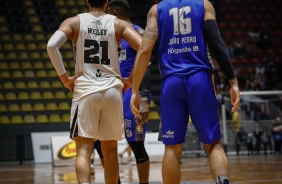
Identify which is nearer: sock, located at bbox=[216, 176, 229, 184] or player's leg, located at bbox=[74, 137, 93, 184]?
sock, located at bbox=[216, 176, 229, 184]

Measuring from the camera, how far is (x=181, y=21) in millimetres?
5527

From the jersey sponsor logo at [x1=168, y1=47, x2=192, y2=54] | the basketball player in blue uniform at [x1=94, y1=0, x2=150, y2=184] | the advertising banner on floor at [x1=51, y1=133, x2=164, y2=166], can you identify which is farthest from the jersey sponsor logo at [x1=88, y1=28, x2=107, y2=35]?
the advertising banner on floor at [x1=51, y1=133, x2=164, y2=166]

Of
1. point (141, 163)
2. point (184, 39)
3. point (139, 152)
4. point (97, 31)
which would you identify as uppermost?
point (97, 31)

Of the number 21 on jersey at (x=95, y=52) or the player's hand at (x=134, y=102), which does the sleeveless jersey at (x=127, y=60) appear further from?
the player's hand at (x=134, y=102)

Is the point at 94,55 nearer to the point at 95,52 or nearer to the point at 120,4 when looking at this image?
the point at 95,52

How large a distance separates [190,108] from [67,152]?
1129cm

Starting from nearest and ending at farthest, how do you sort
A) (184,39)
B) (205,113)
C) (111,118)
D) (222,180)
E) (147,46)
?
(222,180) → (205,113) → (184,39) → (147,46) → (111,118)

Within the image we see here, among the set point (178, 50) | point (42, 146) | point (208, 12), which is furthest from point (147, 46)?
point (42, 146)

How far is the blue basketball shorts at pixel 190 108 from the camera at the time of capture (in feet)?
17.6

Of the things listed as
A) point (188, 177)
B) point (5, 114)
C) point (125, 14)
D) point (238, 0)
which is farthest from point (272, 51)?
point (125, 14)

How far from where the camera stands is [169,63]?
557 cm

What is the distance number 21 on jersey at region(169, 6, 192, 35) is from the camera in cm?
550

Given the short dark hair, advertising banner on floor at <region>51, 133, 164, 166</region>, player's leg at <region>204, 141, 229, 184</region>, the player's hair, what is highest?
the player's hair

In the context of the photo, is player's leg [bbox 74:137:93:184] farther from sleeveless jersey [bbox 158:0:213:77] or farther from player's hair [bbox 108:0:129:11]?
Result: player's hair [bbox 108:0:129:11]
